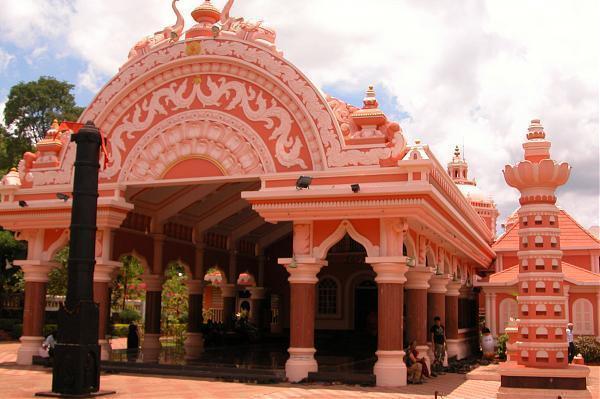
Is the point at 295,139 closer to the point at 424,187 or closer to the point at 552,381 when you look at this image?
the point at 424,187

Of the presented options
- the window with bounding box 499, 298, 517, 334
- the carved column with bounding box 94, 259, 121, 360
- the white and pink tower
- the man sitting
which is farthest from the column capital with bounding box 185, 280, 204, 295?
the white and pink tower

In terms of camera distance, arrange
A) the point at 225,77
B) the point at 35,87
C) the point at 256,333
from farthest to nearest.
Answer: the point at 35,87, the point at 256,333, the point at 225,77

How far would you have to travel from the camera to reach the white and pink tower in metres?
10.6

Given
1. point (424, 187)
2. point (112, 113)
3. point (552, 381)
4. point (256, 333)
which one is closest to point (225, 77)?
point (112, 113)

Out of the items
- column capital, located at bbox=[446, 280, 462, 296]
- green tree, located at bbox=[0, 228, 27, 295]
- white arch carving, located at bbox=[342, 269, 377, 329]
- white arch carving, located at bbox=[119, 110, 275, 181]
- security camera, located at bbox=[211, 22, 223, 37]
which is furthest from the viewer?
green tree, located at bbox=[0, 228, 27, 295]

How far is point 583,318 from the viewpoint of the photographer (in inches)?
866

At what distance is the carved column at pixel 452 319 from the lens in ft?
67.7

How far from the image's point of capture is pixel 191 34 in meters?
16.8

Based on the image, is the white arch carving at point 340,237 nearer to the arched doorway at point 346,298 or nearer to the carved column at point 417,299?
the carved column at point 417,299

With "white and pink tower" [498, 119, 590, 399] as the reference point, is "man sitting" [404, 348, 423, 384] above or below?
below

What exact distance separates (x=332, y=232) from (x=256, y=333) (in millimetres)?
10934

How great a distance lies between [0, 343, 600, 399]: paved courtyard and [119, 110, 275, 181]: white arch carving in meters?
4.54

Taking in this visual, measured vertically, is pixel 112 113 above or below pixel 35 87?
below

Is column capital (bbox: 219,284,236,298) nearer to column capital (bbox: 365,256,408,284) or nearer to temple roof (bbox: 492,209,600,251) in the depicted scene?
temple roof (bbox: 492,209,600,251)
